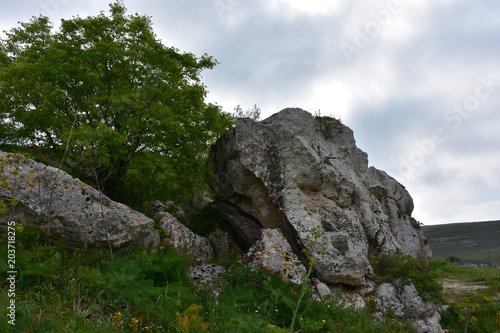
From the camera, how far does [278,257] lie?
32.7 ft

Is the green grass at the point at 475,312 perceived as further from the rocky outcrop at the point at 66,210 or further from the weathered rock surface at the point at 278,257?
the rocky outcrop at the point at 66,210

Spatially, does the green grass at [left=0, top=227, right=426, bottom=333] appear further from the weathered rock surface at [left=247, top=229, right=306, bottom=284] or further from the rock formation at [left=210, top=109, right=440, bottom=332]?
the rock formation at [left=210, top=109, right=440, bottom=332]

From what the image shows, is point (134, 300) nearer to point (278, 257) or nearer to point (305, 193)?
point (278, 257)

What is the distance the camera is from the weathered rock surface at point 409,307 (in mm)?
8891

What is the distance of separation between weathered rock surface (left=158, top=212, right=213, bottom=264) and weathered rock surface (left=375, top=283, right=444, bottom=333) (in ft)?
19.9

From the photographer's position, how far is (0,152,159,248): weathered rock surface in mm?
8023

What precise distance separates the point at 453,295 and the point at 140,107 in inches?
548

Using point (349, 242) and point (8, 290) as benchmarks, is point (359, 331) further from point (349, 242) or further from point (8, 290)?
point (8, 290)

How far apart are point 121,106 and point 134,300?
837 centimetres

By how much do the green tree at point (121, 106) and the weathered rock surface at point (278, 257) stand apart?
4.11 meters

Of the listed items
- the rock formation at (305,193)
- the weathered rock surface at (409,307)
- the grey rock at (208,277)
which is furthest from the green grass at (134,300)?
the rock formation at (305,193)

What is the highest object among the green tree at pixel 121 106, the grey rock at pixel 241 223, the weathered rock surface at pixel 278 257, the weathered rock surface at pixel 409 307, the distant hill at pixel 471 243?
the distant hill at pixel 471 243

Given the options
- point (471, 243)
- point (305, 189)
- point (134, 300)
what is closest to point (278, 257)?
point (305, 189)

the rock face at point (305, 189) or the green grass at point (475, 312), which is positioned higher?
the rock face at point (305, 189)
